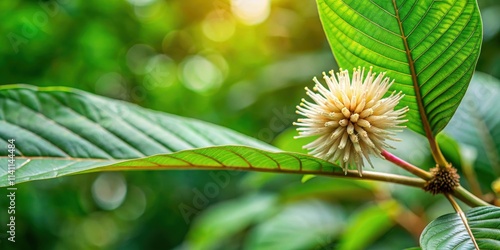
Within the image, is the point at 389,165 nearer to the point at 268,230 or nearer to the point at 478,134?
the point at 478,134

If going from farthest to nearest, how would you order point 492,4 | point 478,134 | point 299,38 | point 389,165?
point 299,38, point 492,4, point 389,165, point 478,134

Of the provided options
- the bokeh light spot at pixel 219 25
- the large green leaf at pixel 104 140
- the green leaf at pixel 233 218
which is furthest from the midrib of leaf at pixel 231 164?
the bokeh light spot at pixel 219 25

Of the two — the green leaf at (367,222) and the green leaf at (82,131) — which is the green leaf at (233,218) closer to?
the green leaf at (367,222)

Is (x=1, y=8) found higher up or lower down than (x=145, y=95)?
higher up

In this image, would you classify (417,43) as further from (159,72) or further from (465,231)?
(159,72)

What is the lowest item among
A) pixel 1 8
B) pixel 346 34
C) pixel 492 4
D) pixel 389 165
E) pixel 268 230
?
pixel 268 230

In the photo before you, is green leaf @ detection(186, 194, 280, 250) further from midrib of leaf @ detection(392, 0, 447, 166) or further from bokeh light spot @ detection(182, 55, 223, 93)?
bokeh light spot @ detection(182, 55, 223, 93)

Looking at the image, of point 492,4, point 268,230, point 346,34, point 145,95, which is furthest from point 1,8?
point 492,4
